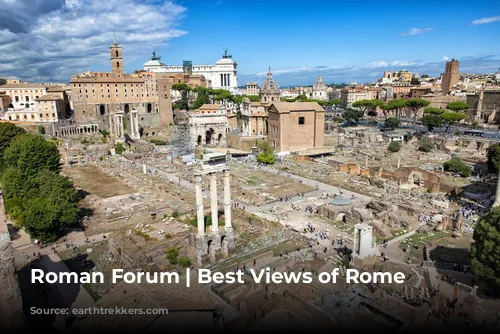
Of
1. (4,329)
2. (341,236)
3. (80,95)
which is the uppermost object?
(80,95)

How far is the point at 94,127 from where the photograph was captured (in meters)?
62.6

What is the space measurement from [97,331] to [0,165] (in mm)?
30823

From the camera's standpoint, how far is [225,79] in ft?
403

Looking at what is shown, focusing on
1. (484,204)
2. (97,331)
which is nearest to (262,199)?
(484,204)

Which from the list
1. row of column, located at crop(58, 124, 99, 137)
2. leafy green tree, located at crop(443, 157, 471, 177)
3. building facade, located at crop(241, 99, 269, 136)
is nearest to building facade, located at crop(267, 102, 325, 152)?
building facade, located at crop(241, 99, 269, 136)

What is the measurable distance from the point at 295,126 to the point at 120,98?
115 ft

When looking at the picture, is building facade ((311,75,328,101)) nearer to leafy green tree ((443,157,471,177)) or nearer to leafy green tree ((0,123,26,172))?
leafy green tree ((443,157,471,177))

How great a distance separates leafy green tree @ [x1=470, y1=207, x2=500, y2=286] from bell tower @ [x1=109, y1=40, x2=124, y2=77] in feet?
230

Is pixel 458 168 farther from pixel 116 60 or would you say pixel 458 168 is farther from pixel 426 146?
pixel 116 60

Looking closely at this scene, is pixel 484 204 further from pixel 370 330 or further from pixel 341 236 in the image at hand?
pixel 370 330

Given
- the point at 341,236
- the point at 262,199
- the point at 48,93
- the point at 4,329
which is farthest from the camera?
the point at 48,93

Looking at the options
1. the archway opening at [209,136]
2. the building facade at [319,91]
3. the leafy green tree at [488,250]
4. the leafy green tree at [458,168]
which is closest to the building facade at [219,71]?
the building facade at [319,91]


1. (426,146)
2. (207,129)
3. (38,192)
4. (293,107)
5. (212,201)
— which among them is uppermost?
(293,107)

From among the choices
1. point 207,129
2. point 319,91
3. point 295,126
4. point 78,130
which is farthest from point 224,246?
point 319,91
